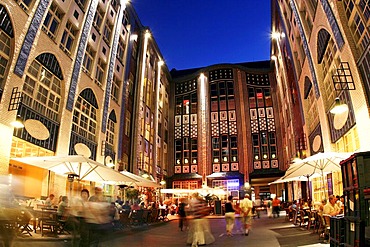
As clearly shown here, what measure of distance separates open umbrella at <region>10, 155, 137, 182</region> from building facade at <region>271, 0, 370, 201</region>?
863 cm

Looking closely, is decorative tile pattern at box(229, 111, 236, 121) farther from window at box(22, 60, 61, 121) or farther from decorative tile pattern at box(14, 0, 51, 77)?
decorative tile pattern at box(14, 0, 51, 77)

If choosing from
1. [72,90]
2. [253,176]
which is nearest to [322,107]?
[72,90]

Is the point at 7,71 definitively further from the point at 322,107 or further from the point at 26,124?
the point at 322,107

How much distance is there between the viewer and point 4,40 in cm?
1314

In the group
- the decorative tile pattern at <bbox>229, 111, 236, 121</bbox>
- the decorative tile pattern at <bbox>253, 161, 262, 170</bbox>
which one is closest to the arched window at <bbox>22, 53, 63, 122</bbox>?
the decorative tile pattern at <bbox>229, 111, 236, 121</bbox>

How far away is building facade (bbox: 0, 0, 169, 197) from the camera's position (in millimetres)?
13398

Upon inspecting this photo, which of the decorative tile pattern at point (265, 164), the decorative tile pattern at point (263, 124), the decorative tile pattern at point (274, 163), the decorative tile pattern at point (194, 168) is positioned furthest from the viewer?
the decorative tile pattern at point (194, 168)

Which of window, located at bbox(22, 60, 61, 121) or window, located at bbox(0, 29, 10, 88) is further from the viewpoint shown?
window, located at bbox(22, 60, 61, 121)

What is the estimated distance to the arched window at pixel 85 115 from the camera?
19.1 m

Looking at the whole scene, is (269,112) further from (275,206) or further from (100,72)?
(100,72)

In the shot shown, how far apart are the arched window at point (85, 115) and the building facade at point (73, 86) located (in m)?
0.07

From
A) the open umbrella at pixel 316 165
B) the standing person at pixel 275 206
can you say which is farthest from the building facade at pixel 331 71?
the standing person at pixel 275 206

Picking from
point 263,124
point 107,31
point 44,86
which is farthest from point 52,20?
point 263,124

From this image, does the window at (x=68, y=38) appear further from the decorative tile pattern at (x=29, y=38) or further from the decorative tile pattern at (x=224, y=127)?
the decorative tile pattern at (x=224, y=127)
